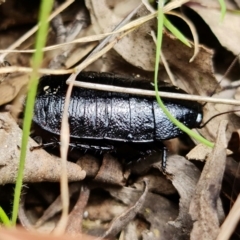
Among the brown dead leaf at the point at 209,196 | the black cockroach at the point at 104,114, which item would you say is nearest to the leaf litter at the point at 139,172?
the brown dead leaf at the point at 209,196

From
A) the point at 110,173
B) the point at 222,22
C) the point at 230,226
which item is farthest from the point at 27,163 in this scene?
the point at 222,22

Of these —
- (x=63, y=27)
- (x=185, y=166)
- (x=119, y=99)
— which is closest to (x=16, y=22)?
(x=63, y=27)

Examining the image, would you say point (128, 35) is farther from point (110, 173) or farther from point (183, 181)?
point (183, 181)

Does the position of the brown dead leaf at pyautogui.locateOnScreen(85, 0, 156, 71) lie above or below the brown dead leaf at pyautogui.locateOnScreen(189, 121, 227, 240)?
above

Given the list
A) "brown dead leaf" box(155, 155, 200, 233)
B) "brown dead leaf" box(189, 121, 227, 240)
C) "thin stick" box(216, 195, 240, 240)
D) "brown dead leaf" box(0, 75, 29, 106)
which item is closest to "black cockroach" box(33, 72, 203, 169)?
"brown dead leaf" box(155, 155, 200, 233)

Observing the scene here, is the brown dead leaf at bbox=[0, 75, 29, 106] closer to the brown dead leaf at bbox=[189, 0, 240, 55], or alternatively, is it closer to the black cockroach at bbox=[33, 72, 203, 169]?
the black cockroach at bbox=[33, 72, 203, 169]

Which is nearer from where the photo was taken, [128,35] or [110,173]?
[110,173]

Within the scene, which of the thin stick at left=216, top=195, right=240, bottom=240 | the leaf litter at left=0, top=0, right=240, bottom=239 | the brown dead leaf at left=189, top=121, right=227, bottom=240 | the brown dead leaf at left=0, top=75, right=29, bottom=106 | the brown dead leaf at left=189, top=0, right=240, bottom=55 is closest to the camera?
the thin stick at left=216, top=195, right=240, bottom=240

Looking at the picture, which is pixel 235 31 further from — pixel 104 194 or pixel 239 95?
pixel 104 194

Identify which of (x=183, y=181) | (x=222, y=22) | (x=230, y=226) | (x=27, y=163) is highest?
(x=222, y=22)
